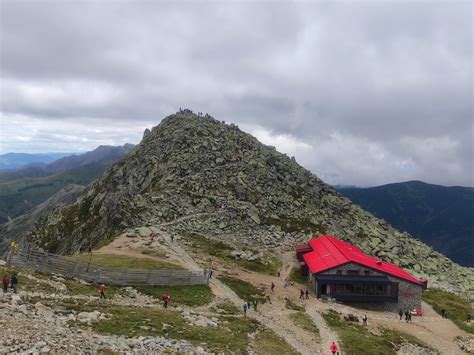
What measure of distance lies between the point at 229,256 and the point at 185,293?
3317 cm

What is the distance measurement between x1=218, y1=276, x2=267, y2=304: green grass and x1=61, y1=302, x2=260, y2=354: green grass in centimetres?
2149

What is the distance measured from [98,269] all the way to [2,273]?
15.5 meters

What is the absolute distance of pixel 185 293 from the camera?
5972 centimetres

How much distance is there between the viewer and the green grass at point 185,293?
183 ft

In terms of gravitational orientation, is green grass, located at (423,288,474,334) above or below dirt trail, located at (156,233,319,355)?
below

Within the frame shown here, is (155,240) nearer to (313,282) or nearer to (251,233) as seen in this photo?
(251,233)

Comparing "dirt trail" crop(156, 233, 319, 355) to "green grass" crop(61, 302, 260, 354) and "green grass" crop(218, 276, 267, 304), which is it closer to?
"green grass" crop(218, 276, 267, 304)

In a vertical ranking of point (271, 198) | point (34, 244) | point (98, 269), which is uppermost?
point (271, 198)

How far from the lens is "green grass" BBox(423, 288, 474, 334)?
79562mm

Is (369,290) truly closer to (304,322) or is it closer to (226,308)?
(304,322)

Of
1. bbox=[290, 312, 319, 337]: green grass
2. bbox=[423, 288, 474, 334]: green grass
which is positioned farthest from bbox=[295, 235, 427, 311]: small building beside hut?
bbox=[290, 312, 319, 337]: green grass

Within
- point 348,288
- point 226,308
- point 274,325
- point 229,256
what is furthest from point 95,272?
point 348,288

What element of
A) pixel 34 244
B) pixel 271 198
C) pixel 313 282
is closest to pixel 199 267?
pixel 313 282

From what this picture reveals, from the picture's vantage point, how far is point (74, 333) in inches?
1155
